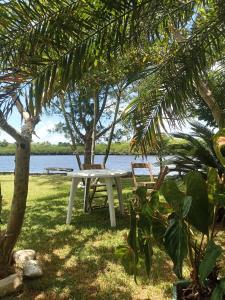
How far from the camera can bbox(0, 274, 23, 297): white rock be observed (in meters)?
3.51

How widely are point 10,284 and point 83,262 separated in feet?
3.77

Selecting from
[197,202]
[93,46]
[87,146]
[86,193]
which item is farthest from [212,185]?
[87,146]

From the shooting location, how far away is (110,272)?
13.7 feet

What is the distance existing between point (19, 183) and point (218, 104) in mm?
3061

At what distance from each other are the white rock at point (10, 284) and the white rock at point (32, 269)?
7.0 inches

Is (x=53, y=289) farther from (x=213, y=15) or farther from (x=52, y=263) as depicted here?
(x=213, y=15)

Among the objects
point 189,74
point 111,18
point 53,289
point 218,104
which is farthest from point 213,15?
point 53,289

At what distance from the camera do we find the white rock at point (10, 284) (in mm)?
3510

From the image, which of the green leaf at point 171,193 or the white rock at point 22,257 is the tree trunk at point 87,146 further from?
the green leaf at point 171,193

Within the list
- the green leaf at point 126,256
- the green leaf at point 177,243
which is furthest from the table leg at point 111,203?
the green leaf at point 177,243

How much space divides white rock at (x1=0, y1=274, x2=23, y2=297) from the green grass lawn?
0.07 metres

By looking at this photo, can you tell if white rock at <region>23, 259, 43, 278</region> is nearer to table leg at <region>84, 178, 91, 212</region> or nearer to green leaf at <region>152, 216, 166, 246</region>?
green leaf at <region>152, 216, 166, 246</region>

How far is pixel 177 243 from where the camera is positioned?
2.28 meters

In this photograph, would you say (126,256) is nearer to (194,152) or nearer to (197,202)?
(197,202)
